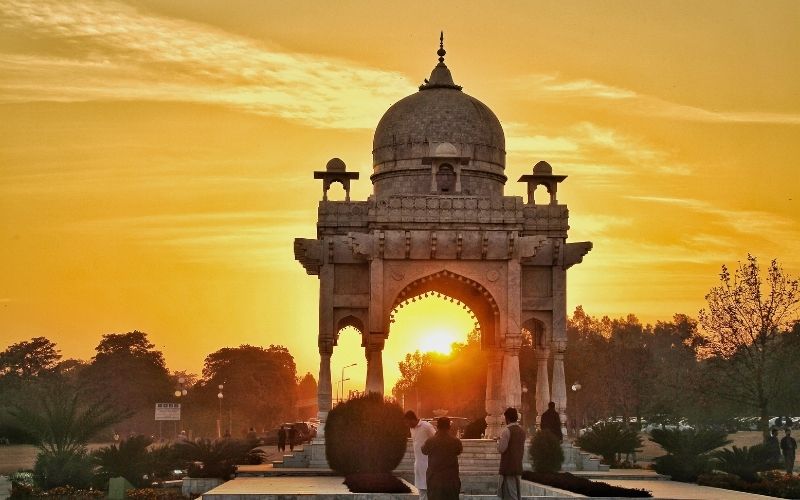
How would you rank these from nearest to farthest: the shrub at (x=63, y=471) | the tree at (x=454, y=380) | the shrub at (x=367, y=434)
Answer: the shrub at (x=63, y=471) < the shrub at (x=367, y=434) < the tree at (x=454, y=380)

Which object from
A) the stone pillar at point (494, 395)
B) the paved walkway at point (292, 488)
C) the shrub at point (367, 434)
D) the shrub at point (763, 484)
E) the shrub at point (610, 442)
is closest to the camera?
the paved walkway at point (292, 488)

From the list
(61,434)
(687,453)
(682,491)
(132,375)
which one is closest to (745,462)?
(687,453)

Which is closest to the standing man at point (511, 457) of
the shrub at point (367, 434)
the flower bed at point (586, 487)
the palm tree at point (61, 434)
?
the flower bed at point (586, 487)

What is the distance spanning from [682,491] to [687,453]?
7.38 m

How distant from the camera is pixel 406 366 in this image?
421 ft

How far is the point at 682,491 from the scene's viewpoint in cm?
2802

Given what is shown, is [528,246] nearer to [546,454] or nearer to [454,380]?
[546,454]

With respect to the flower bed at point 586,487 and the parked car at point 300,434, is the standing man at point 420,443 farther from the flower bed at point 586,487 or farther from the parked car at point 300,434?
the parked car at point 300,434

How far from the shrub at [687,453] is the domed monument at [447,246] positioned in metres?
5.55

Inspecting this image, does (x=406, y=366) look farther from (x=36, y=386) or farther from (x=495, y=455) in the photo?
(x=495, y=455)

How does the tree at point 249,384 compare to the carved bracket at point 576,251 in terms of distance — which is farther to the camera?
the tree at point 249,384

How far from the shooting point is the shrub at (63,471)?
29.5 meters

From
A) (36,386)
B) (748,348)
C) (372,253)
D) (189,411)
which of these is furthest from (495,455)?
(189,411)

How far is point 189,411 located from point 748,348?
8138 cm
